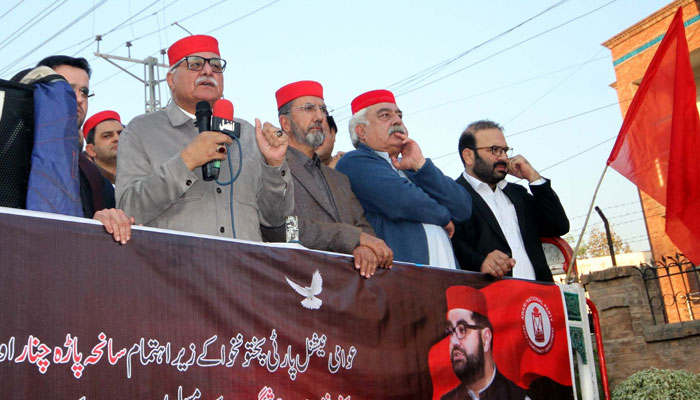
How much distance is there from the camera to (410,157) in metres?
4.62

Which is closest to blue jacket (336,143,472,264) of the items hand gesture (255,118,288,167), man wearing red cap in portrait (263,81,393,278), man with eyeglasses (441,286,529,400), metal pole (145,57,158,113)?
man wearing red cap in portrait (263,81,393,278)

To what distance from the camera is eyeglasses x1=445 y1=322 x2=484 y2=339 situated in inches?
155

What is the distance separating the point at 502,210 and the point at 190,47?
263 cm

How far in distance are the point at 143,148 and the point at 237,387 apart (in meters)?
1.31

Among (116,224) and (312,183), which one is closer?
(116,224)

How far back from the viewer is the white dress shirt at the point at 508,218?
5031 millimetres

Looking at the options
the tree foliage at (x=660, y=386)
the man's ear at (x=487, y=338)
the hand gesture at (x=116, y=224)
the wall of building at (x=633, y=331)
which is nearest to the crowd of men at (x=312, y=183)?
the hand gesture at (x=116, y=224)

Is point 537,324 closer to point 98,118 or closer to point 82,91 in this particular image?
point 82,91

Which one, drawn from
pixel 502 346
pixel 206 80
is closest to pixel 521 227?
pixel 502 346

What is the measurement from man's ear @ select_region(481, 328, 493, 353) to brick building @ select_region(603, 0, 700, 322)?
13243 mm

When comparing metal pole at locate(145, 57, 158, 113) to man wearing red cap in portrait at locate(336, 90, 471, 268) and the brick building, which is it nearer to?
the brick building

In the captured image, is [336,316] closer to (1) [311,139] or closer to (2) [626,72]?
(1) [311,139]

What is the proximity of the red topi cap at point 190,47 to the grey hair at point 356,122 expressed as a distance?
1.41 m

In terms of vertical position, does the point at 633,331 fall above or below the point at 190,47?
below
